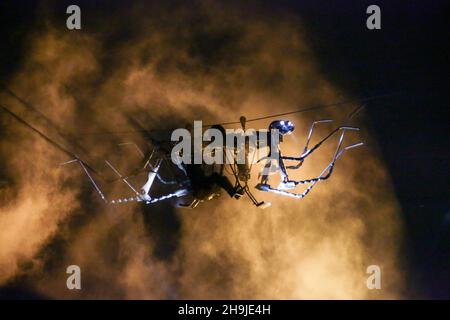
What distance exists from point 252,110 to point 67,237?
6.95 meters

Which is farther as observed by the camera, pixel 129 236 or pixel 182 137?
pixel 129 236

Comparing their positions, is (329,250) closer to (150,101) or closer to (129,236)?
(129,236)

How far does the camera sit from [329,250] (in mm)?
11805

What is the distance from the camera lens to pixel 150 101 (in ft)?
35.2

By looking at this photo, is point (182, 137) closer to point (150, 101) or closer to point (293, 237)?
point (150, 101)

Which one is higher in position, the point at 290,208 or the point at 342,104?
the point at 342,104

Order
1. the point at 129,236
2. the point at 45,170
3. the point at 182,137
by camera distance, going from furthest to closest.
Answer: the point at 129,236 < the point at 45,170 < the point at 182,137

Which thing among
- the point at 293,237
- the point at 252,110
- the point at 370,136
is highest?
the point at 252,110

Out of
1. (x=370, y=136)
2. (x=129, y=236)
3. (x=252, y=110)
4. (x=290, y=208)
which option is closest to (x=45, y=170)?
(x=129, y=236)

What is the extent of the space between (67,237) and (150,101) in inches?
192

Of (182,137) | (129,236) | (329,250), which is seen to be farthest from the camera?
(329,250)

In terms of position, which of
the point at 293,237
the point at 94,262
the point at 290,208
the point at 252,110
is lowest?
the point at 94,262

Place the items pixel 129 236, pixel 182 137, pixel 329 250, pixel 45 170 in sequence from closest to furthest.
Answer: pixel 182 137 < pixel 45 170 < pixel 129 236 < pixel 329 250

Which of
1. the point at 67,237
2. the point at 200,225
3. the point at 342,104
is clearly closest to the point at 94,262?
the point at 67,237
